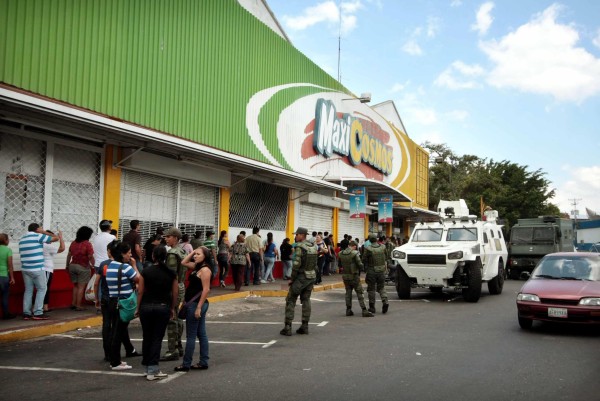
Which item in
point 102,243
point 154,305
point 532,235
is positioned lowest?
point 154,305

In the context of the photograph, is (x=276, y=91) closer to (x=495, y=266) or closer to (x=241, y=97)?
(x=241, y=97)

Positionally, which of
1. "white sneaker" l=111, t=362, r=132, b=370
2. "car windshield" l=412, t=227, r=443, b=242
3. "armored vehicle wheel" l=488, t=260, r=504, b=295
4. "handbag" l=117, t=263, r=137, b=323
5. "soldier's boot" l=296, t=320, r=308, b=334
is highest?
"car windshield" l=412, t=227, r=443, b=242

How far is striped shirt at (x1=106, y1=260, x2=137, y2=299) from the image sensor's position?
6602 millimetres

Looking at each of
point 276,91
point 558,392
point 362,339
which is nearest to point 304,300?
point 362,339

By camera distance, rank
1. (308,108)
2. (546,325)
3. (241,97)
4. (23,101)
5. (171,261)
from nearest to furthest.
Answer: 1. (171,261)
2. (23,101)
3. (546,325)
4. (241,97)
5. (308,108)

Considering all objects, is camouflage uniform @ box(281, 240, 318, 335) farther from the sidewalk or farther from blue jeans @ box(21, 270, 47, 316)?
blue jeans @ box(21, 270, 47, 316)

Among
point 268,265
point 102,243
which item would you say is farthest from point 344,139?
point 102,243

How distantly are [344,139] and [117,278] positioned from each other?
709 inches

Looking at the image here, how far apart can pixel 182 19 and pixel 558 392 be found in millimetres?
12641

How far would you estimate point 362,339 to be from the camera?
8.55 m

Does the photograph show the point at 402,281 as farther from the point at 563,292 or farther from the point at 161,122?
the point at 161,122

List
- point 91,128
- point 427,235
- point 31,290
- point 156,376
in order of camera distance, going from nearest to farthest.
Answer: point 156,376 < point 31,290 < point 91,128 < point 427,235

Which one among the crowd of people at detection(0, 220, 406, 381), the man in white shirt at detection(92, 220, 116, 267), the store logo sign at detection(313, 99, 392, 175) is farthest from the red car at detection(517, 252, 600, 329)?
the store logo sign at detection(313, 99, 392, 175)

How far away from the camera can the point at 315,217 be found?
73.9ft
